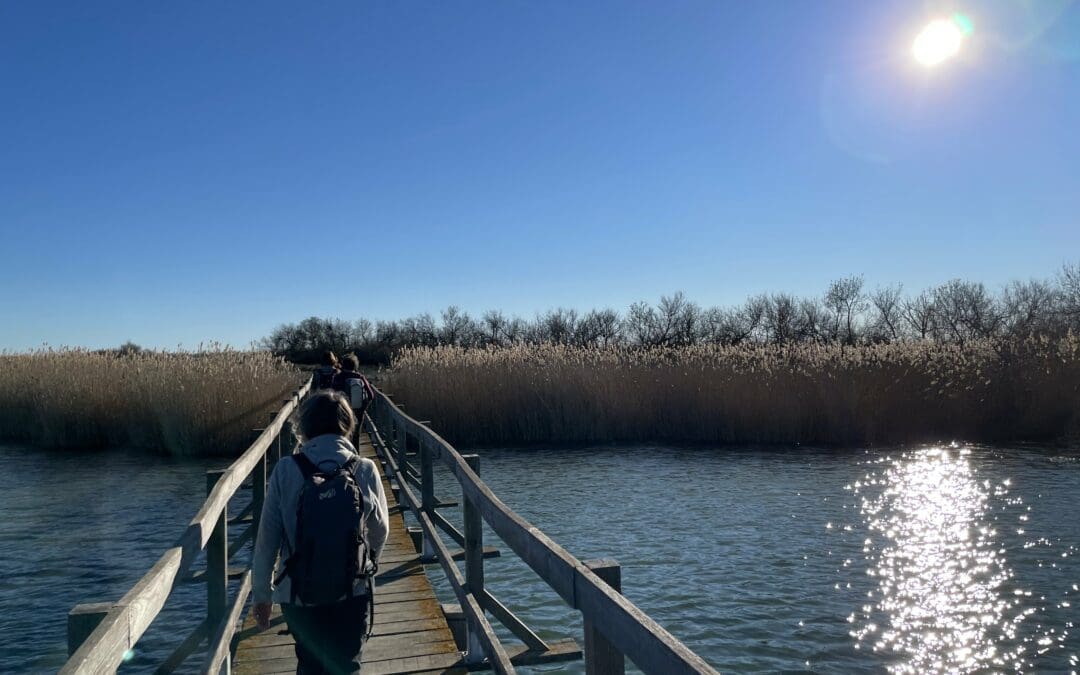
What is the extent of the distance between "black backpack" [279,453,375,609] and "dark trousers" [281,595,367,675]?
0.42 ft

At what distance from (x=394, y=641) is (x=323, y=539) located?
2229 millimetres

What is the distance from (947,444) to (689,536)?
10.0 meters

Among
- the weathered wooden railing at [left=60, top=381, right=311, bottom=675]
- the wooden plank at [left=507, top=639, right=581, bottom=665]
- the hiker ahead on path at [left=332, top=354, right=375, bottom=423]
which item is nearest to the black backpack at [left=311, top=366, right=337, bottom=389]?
the hiker ahead on path at [left=332, top=354, right=375, bottom=423]

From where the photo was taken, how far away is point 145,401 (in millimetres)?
18234

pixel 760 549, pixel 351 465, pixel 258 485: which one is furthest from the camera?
pixel 760 549

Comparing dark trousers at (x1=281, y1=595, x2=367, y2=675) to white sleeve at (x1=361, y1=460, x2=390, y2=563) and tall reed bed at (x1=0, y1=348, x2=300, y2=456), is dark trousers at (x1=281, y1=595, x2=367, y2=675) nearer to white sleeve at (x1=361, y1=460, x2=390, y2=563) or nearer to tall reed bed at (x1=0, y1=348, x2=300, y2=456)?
white sleeve at (x1=361, y1=460, x2=390, y2=563)

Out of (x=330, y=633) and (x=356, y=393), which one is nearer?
(x=330, y=633)

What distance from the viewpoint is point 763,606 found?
7.87 meters

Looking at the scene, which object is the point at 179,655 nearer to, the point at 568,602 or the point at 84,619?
the point at 84,619

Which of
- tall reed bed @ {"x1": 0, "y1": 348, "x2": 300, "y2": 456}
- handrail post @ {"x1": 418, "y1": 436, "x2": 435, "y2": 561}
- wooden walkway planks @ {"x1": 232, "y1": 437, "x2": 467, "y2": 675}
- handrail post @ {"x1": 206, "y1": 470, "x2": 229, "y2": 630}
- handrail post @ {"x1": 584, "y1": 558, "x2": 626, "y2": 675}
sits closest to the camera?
handrail post @ {"x1": 584, "y1": 558, "x2": 626, "y2": 675}

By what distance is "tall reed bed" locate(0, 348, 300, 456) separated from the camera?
1738 cm

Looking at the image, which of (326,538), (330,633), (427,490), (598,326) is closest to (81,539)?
(427,490)

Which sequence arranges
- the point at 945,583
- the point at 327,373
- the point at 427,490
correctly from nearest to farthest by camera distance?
the point at 427,490 → the point at 945,583 → the point at 327,373

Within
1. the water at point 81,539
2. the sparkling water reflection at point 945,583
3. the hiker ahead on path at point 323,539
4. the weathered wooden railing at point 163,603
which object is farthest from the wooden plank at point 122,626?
the sparkling water reflection at point 945,583
